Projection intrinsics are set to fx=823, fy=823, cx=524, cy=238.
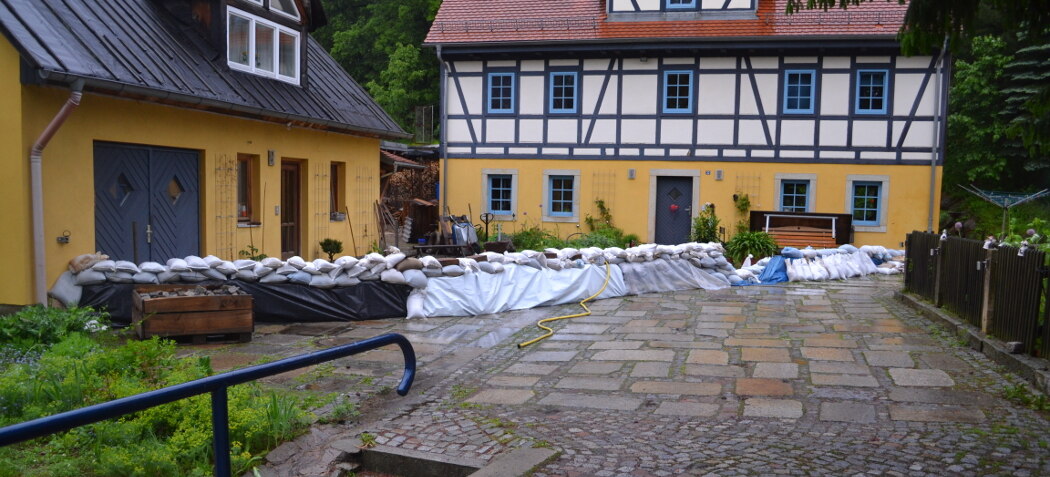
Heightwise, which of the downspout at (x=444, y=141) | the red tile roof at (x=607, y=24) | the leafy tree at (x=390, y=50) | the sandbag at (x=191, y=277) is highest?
the leafy tree at (x=390, y=50)

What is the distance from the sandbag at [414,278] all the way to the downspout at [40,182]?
3.78 metres

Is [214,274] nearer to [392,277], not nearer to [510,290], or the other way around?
[392,277]

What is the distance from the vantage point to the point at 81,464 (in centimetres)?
435

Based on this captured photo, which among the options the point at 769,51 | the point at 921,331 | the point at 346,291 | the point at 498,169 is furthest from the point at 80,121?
the point at 769,51

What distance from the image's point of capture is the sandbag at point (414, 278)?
9828 mm

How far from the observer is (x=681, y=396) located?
6094mm

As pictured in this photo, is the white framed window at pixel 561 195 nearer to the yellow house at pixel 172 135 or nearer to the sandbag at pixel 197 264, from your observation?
the yellow house at pixel 172 135

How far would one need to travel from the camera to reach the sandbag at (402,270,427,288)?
9.83 m

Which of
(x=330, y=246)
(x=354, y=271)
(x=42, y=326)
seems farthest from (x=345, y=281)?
(x=330, y=246)

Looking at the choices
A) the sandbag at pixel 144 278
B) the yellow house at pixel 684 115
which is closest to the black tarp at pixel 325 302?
the sandbag at pixel 144 278

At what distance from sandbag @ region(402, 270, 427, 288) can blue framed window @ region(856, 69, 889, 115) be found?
13.3 metres

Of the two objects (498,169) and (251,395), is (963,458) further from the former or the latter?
(498,169)

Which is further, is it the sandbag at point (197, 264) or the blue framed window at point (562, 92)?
the blue framed window at point (562, 92)

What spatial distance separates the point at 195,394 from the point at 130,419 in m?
1.81
